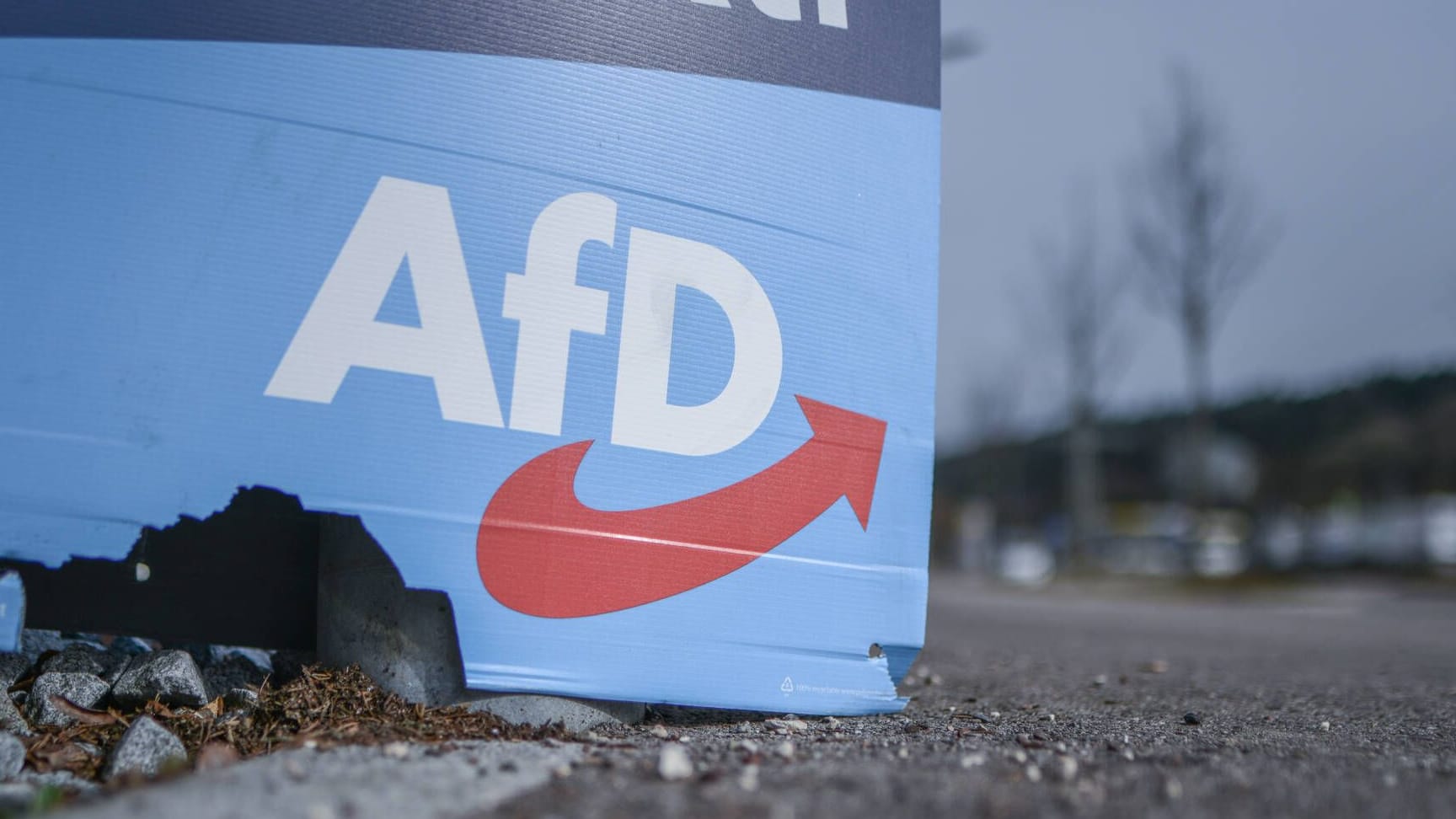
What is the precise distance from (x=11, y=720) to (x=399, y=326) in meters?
1.49

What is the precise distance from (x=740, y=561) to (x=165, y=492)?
1.70 meters

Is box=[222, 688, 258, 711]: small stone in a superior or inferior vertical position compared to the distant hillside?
inferior

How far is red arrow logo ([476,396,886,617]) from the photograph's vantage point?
3.25 meters

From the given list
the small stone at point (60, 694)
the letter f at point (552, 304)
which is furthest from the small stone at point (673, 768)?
the small stone at point (60, 694)

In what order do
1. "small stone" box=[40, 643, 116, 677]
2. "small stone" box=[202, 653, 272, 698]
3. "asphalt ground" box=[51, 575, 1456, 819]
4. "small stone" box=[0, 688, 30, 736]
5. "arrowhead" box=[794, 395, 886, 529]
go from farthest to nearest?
"arrowhead" box=[794, 395, 886, 529] < "small stone" box=[202, 653, 272, 698] < "small stone" box=[40, 643, 116, 677] < "small stone" box=[0, 688, 30, 736] < "asphalt ground" box=[51, 575, 1456, 819]

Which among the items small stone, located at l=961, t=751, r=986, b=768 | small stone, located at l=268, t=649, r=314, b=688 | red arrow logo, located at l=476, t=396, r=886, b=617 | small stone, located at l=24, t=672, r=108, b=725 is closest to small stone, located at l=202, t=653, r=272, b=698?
small stone, located at l=268, t=649, r=314, b=688

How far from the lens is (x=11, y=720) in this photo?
2986mm

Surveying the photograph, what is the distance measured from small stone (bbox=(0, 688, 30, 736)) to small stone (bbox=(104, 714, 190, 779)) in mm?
→ 390

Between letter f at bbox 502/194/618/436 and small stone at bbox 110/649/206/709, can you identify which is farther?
letter f at bbox 502/194/618/436

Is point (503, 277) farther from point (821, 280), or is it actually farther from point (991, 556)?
point (991, 556)

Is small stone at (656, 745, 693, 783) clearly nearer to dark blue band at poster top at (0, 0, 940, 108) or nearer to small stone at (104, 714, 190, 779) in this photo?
small stone at (104, 714, 190, 779)

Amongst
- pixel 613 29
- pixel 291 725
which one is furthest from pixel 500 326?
pixel 291 725

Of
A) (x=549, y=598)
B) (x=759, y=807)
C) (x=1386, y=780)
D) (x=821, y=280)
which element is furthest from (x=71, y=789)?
(x=1386, y=780)

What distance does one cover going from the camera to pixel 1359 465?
3381 centimetres
